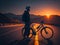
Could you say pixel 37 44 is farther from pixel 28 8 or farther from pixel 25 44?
pixel 28 8

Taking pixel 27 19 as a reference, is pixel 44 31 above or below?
below

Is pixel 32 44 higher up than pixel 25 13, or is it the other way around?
pixel 25 13

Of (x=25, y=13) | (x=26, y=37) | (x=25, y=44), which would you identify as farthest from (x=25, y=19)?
(x=25, y=44)

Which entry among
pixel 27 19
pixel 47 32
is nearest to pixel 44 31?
pixel 47 32

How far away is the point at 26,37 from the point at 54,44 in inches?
124

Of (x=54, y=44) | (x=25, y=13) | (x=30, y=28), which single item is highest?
(x=25, y=13)

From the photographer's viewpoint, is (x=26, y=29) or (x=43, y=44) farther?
(x=26, y=29)

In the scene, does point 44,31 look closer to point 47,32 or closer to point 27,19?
point 47,32

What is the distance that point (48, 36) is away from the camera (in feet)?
38.2

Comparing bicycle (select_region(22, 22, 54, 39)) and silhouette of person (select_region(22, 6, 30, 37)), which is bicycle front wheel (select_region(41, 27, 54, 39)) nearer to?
bicycle (select_region(22, 22, 54, 39))

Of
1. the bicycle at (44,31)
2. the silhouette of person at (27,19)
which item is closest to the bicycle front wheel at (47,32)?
the bicycle at (44,31)

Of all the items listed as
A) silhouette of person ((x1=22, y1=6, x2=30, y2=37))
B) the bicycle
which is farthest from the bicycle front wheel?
silhouette of person ((x1=22, y1=6, x2=30, y2=37))

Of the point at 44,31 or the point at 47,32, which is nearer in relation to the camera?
the point at 47,32

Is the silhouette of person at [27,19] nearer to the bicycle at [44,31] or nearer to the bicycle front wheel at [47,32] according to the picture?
the bicycle at [44,31]
